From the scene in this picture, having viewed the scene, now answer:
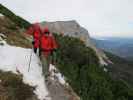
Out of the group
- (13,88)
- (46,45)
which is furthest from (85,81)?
(13,88)

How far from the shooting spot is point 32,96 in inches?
589

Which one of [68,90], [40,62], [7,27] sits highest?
[7,27]

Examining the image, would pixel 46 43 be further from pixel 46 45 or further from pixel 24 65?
pixel 24 65

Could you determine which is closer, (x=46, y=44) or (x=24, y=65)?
(x=46, y=44)

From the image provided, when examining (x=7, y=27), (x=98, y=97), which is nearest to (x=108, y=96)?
A: (x=98, y=97)

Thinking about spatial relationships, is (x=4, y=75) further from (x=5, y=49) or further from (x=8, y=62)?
(x=5, y=49)

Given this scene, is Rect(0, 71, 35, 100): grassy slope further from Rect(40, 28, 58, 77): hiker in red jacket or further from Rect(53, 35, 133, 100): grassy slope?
Rect(53, 35, 133, 100): grassy slope

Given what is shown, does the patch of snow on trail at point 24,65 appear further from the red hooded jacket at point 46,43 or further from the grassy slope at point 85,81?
the grassy slope at point 85,81

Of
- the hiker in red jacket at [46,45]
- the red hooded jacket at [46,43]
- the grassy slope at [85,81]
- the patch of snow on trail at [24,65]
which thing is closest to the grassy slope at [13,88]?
the patch of snow on trail at [24,65]

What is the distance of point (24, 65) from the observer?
Result: 56.2 ft

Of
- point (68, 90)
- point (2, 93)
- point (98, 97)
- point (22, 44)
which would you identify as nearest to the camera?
point (2, 93)

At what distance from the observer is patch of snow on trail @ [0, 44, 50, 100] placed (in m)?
15.9

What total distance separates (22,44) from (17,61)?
3273mm

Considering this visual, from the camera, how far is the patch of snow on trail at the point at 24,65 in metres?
15.9
